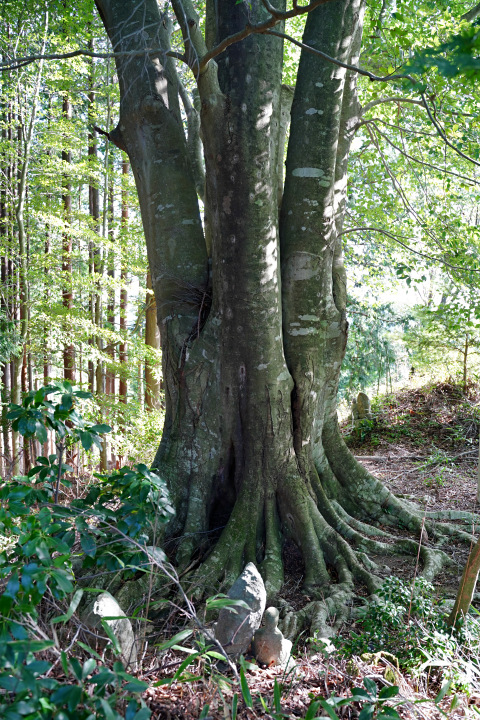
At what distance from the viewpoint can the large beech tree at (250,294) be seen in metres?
3.49

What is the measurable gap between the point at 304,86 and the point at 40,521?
3659 mm

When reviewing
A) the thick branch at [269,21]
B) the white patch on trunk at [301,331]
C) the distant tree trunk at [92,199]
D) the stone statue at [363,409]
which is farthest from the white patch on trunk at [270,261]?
the stone statue at [363,409]

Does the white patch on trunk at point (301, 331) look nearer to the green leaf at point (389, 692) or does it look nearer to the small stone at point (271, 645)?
the small stone at point (271, 645)

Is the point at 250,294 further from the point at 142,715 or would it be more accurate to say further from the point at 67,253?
the point at 67,253

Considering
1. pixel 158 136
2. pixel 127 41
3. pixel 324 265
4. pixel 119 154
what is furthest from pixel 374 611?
pixel 119 154

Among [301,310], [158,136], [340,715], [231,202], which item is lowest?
[340,715]

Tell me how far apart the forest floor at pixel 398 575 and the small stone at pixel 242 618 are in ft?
0.44

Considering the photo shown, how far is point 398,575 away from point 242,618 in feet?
4.67

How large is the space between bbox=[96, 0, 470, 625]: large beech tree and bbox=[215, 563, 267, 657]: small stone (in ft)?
2.39

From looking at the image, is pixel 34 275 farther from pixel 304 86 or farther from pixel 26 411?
pixel 26 411

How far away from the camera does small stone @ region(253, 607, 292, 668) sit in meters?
2.44

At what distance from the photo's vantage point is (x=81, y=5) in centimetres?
533

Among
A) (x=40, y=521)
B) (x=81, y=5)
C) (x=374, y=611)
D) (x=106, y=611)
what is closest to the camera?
(x=40, y=521)

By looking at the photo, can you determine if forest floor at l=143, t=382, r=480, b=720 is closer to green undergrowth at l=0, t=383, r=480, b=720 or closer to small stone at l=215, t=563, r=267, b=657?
green undergrowth at l=0, t=383, r=480, b=720
